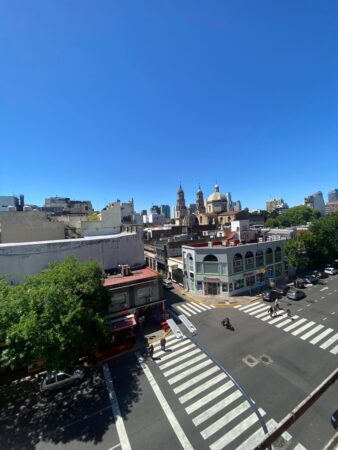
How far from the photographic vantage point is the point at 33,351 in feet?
49.3

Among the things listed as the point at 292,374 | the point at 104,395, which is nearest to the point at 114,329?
the point at 104,395

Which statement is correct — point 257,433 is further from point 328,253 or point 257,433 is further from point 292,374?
point 328,253

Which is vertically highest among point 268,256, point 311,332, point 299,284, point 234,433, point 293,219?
point 293,219

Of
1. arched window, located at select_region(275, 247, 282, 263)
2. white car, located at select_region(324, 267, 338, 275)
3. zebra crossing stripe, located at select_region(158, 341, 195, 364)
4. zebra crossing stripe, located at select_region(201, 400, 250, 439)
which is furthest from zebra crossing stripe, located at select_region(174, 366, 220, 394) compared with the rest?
white car, located at select_region(324, 267, 338, 275)

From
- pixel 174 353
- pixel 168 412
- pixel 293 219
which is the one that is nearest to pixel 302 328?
pixel 174 353

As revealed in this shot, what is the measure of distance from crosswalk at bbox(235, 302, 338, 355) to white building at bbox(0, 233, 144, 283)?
18.6 meters

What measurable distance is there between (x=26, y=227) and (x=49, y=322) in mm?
23443

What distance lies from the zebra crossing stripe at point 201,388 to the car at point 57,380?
29.1 feet

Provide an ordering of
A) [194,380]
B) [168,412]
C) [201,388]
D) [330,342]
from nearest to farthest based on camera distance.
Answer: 1. [168,412]
2. [201,388]
3. [194,380]
4. [330,342]

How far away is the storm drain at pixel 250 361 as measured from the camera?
64.2ft

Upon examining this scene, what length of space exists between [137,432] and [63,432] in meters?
4.87

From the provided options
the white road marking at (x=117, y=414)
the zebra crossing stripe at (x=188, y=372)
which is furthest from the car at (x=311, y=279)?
the white road marking at (x=117, y=414)

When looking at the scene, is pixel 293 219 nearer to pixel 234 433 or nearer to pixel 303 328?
pixel 303 328

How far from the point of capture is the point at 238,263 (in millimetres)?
37469
